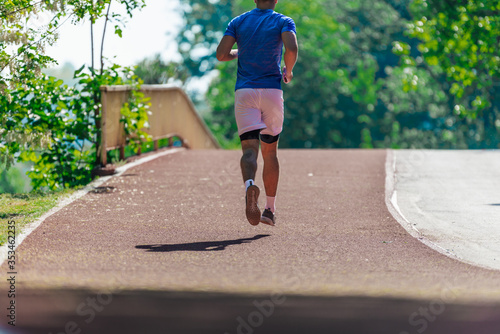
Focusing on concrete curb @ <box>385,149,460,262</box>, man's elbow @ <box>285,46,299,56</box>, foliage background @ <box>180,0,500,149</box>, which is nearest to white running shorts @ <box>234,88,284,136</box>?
man's elbow @ <box>285,46,299,56</box>

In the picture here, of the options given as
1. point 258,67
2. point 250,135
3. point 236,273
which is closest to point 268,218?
point 250,135

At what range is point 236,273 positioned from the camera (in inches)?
212

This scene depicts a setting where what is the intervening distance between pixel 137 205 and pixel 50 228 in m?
1.53

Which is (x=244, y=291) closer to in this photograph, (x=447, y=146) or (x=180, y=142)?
(x=180, y=142)

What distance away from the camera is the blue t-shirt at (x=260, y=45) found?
6.86 meters

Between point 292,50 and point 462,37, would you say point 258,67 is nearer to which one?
point 292,50

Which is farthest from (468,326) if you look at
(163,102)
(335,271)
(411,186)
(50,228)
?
(163,102)

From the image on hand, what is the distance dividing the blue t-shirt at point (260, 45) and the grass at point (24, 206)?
7.98ft

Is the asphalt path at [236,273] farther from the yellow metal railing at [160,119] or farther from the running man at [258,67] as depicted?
the yellow metal railing at [160,119]

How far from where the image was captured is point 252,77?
272 inches

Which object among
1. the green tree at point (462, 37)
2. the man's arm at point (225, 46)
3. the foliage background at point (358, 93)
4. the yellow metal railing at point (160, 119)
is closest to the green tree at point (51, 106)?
the yellow metal railing at point (160, 119)

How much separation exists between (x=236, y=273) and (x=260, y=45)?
2.35 m

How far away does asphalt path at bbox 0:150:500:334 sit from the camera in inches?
183

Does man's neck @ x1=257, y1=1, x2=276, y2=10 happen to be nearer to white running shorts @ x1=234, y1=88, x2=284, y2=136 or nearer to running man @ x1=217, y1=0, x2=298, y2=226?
running man @ x1=217, y1=0, x2=298, y2=226
